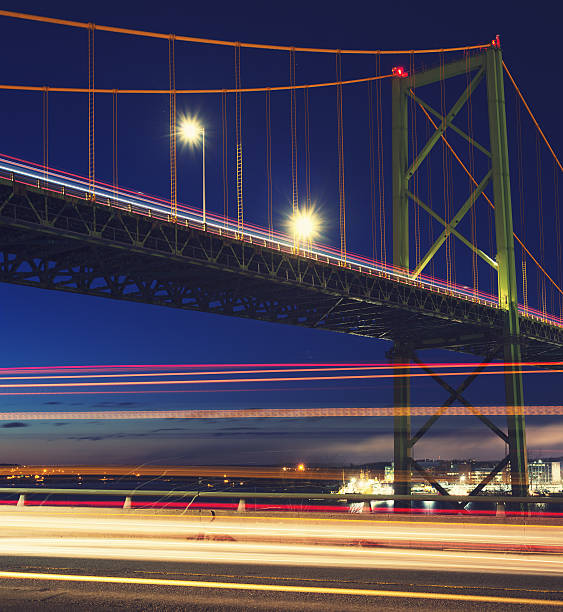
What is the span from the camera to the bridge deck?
32.3 meters

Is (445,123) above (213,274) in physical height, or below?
above

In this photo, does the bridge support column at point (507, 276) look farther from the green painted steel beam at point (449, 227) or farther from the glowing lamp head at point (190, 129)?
the glowing lamp head at point (190, 129)

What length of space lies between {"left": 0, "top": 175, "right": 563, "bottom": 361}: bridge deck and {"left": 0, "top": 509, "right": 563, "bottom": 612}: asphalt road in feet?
58.2

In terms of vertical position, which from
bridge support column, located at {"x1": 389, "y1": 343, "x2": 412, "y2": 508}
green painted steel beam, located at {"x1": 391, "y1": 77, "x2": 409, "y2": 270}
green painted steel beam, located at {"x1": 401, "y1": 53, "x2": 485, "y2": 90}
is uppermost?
green painted steel beam, located at {"x1": 401, "y1": 53, "x2": 485, "y2": 90}

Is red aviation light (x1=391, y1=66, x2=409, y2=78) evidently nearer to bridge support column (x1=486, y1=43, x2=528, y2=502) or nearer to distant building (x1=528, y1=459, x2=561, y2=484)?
bridge support column (x1=486, y1=43, x2=528, y2=502)

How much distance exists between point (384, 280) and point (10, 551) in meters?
A: 34.8

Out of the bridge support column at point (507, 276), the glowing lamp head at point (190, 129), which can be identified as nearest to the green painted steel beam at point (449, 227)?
the bridge support column at point (507, 276)

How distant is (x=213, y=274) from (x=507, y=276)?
2192 cm

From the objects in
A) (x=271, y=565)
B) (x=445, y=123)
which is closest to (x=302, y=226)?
(x=445, y=123)

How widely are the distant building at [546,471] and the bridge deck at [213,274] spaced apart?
5338 inches

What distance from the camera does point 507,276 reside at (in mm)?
51781


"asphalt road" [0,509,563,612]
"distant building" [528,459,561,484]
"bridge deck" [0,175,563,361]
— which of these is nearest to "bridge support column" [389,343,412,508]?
"bridge deck" [0,175,563,361]

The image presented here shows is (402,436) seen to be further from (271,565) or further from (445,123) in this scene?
(271,565)

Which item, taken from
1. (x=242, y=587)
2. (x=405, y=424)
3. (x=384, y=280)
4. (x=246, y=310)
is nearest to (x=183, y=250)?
(x=246, y=310)
